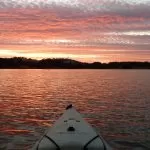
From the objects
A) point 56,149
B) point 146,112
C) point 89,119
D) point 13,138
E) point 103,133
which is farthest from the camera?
point 146,112

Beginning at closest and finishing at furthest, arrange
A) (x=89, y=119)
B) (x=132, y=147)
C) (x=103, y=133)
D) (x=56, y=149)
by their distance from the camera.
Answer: (x=56, y=149) < (x=132, y=147) < (x=103, y=133) < (x=89, y=119)

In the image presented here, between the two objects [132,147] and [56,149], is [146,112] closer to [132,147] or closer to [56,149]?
[132,147]

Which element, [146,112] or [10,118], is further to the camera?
[146,112]

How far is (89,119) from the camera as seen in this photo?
33094 millimetres

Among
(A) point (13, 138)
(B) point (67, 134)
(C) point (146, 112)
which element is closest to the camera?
(B) point (67, 134)

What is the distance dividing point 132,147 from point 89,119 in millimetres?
9693

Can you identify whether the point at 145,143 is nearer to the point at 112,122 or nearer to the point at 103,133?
the point at 103,133

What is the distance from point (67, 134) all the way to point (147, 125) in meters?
13.3

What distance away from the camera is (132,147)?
78.0 ft

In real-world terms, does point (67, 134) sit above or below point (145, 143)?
above

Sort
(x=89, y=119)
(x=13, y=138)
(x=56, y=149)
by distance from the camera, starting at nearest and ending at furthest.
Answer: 1. (x=56, y=149)
2. (x=13, y=138)
3. (x=89, y=119)

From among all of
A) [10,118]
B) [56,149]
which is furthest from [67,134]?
[10,118]

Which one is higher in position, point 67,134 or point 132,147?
point 67,134

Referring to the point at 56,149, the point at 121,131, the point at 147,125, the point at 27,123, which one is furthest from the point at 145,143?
the point at 27,123
